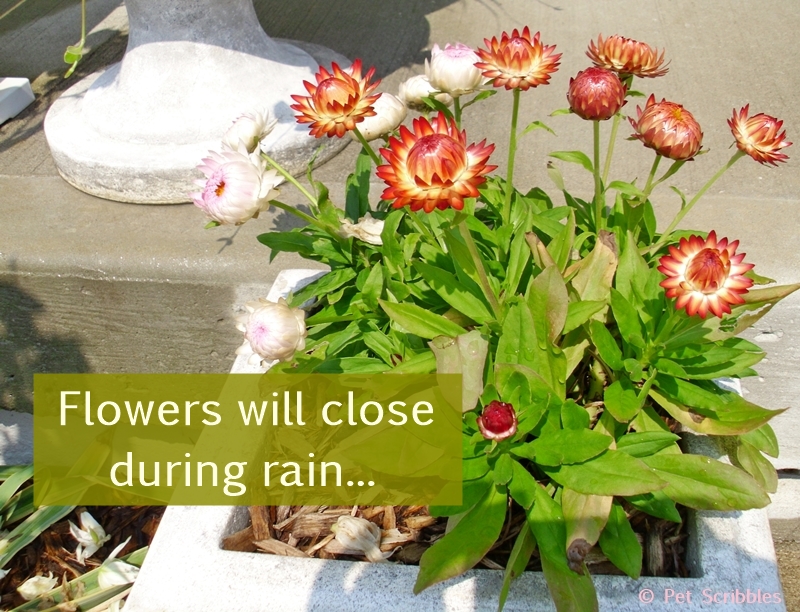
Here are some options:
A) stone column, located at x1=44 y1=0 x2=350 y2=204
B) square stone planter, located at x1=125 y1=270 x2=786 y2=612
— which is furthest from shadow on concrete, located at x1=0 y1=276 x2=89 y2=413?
square stone planter, located at x1=125 y1=270 x2=786 y2=612

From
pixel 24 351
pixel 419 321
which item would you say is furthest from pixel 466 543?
pixel 24 351

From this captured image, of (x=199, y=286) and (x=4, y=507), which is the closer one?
(x=4, y=507)

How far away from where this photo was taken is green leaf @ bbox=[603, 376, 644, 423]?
4.15 ft

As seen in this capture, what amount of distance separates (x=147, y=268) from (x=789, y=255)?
71.5 inches

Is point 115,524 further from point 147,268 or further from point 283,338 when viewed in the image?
point 283,338

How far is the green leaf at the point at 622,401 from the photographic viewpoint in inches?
49.8

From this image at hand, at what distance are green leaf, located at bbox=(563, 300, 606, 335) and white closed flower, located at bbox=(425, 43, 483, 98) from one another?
48cm

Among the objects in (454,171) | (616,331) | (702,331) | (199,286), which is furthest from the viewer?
(199,286)

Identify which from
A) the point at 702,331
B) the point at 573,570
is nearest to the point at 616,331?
the point at 702,331

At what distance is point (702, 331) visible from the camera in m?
1.26

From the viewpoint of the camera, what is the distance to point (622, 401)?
4.25ft

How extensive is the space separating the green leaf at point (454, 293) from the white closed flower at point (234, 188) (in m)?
0.32

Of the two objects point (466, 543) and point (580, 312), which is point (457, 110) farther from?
point (466, 543)

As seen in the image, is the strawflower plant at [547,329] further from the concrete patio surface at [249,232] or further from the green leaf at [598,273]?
the concrete patio surface at [249,232]
